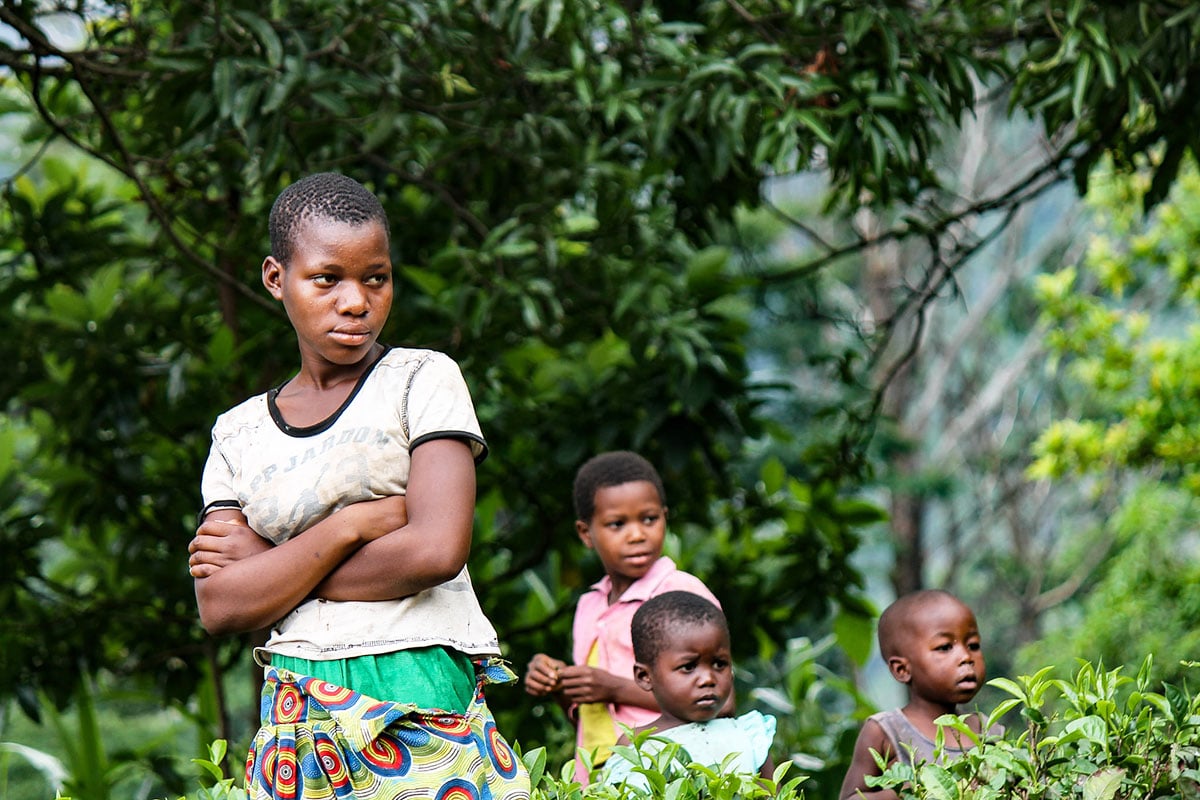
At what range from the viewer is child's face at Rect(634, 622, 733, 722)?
3184mm

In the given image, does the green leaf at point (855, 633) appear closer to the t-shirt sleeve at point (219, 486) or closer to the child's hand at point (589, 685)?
the child's hand at point (589, 685)

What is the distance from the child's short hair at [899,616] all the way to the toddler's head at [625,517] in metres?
0.62

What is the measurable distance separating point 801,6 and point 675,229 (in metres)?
1.41

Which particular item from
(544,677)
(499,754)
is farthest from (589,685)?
(499,754)

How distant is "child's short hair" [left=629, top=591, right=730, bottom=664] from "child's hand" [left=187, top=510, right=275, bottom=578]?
1.16 meters

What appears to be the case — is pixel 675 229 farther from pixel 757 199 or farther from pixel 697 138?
pixel 697 138

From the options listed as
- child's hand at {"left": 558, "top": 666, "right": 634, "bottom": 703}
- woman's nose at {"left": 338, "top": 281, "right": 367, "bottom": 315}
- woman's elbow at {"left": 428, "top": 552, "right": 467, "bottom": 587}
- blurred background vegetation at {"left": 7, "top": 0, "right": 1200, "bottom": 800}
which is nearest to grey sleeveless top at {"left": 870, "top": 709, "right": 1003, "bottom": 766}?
child's hand at {"left": 558, "top": 666, "right": 634, "bottom": 703}

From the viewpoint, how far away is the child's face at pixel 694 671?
3184mm

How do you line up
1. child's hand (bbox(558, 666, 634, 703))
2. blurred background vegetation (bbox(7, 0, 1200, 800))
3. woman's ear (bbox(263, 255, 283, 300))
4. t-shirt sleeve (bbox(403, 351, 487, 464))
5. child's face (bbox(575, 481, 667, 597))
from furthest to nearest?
blurred background vegetation (bbox(7, 0, 1200, 800))
child's face (bbox(575, 481, 667, 597))
child's hand (bbox(558, 666, 634, 703))
woman's ear (bbox(263, 255, 283, 300))
t-shirt sleeve (bbox(403, 351, 487, 464))

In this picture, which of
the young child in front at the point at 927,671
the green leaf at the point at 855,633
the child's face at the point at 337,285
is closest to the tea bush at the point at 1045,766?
the young child in front at the point at 927,671

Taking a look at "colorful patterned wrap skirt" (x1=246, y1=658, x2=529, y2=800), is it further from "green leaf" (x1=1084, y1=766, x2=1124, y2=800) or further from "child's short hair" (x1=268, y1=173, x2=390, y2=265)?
"green leaf" (x1=1084, y1=766, x2=1124, y2=800)

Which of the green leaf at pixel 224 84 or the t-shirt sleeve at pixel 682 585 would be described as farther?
the green leaf at pixel 224 84

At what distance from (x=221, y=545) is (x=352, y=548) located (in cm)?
24

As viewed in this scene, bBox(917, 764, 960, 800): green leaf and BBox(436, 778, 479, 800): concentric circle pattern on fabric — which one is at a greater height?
BBox(436, 778, 479, 800): concentric circle pattern on fabric
